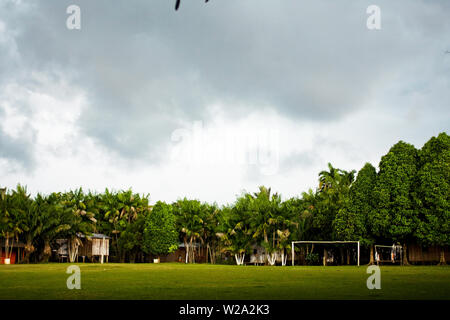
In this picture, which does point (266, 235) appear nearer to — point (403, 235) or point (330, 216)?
point (330, 216)

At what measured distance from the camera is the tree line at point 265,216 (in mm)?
39688

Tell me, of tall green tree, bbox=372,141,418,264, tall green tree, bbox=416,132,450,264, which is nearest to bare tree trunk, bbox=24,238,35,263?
tall green tree, bbox=372,141,418,264

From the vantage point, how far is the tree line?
39688mm

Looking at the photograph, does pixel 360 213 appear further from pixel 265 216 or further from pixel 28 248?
pixel 28 248

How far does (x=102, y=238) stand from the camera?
59219mm

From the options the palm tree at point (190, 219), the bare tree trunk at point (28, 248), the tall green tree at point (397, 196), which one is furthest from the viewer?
the palm tree at point (190, 219)

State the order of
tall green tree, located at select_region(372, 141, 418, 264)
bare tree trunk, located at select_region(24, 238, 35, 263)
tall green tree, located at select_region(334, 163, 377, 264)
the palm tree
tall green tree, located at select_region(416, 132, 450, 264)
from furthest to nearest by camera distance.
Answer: the palm tree < bare tree trunk, located at select_region(24, 238, 35, 263) < tall green tree, located at select_region(334, 163, 377, 264) < tall green tree, located at select_region(372, 141, 418, 264) < tall green tree, located at select_region(416, 132, 450, 264)

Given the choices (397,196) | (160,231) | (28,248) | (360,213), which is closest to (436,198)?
(397,196)

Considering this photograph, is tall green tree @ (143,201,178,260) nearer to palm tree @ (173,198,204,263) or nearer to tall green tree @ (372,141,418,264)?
palm tree @ (173,198,204,263)

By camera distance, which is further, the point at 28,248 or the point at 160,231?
the point at 160,231

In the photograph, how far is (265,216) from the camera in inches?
2044

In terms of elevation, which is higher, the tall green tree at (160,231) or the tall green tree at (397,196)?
the tall green tree at (397,196)

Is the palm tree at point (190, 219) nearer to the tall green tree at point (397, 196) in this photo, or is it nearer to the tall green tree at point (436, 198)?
the tall green tree at point (397, 196)

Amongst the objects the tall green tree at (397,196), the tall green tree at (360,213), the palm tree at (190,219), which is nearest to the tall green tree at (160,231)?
the palm tree at (190,219)
